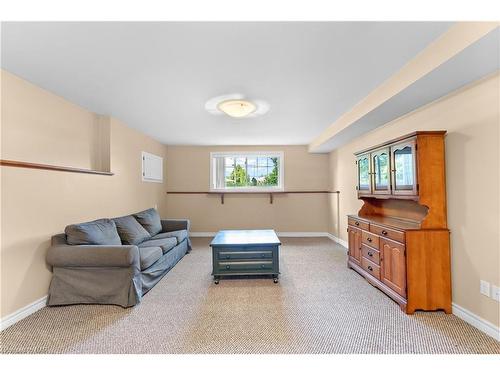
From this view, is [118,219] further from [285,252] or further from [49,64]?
[285,252]

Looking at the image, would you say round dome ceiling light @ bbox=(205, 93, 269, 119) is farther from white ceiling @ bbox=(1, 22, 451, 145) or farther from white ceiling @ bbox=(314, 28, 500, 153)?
white ceiling @ bbox=(314, 28, 500, 153)

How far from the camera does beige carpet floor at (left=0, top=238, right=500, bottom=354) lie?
5.93ft

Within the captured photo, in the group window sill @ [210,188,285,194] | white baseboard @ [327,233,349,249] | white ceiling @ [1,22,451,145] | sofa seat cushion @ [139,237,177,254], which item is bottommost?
white baseboard @ [327,233,349,249]

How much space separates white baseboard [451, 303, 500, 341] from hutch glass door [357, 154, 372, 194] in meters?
1.53

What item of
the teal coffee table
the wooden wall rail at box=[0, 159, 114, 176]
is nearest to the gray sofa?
the wooden wall rail at box=[0, 159, 114, 176]

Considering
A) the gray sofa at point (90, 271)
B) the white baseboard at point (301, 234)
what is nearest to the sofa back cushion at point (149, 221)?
the gray sofa at point (90, 271)

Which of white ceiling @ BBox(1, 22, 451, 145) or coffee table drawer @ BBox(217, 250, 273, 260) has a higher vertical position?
white ceiling @ BBox(1, 22, 451, 145)

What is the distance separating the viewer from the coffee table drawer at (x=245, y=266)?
10.2 ft

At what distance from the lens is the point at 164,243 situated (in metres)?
3.57

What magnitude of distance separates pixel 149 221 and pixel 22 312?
6.76ft

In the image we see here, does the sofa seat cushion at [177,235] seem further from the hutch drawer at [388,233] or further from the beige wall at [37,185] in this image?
the hutch drawer at [388,233]

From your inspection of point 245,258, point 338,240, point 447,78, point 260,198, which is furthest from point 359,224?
point 260,198

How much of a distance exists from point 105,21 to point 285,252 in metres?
4.08
